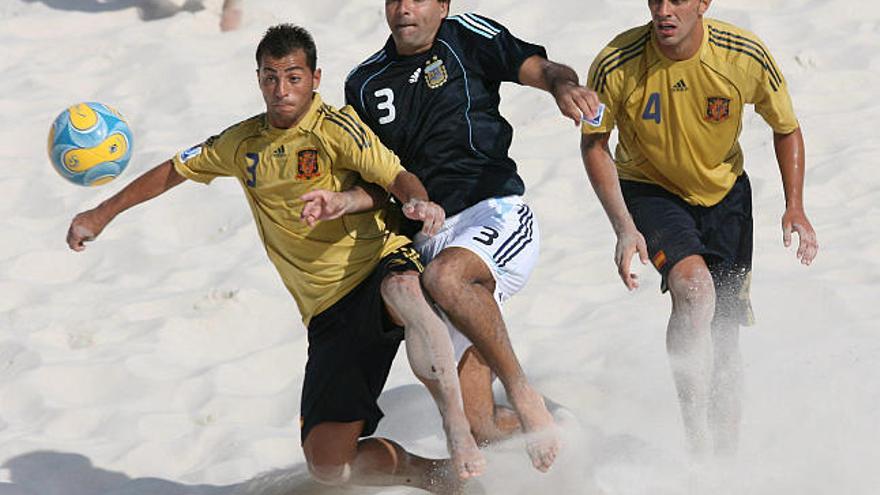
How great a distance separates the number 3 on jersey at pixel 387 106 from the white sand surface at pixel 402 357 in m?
1.24

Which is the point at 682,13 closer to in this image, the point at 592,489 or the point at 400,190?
the point at 400,190

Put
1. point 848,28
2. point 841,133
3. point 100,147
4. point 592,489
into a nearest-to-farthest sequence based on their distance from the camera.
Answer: point 592,489, point 100,147, point 841,133, point 848,28

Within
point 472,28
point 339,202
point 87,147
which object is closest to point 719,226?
point 472,28

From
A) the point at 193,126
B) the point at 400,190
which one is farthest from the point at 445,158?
the point at 193,126

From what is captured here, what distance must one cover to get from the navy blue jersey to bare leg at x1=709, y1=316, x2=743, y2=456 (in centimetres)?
106

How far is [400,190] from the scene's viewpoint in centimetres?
461

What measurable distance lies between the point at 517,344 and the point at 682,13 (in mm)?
1929

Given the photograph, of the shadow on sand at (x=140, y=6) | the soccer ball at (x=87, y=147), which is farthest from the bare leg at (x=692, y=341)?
the shadow on sand at (x=140, y=6)

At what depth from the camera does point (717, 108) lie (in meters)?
5.08

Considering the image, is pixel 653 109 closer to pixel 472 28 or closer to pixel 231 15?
pixel 472 28

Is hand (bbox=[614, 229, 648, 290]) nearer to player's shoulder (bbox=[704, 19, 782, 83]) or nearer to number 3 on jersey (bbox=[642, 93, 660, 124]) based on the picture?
number 3 on jersey (bbox=[642, 93, 660, 124])

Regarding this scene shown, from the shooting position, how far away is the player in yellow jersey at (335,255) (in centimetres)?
458

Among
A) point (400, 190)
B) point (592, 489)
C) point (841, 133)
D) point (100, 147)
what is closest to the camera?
point (400, 190)

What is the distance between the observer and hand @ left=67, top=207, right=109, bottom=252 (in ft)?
16.6
